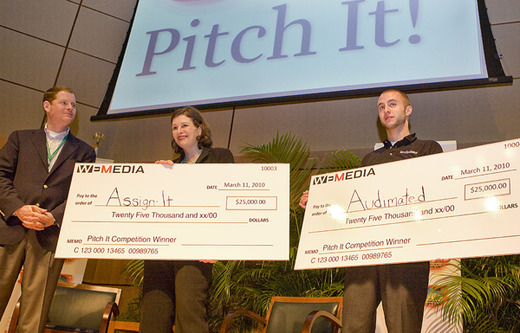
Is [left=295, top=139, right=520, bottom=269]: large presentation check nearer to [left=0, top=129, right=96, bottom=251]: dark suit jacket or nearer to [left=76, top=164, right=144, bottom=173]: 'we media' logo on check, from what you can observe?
[left=76, top=164, right=144, bottom=173]: 'we media' logo on check

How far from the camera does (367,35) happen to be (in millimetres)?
3660

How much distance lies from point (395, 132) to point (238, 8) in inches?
97.3

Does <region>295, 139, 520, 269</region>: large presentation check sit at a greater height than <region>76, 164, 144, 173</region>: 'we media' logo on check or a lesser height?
lesser

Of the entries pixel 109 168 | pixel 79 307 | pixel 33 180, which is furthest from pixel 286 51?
pixel 79 307

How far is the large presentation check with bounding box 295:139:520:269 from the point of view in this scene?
1.81m

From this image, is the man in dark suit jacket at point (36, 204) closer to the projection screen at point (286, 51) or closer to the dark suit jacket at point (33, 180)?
the dark suit jacket at point (33, 180)

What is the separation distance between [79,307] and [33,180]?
103 cm

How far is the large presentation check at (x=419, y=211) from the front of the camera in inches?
71.1

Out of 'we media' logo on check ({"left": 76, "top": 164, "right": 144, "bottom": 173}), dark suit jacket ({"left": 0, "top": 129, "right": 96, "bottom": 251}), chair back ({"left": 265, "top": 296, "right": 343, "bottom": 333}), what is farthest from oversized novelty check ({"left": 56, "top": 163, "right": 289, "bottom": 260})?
chair back ({"left": 265, "top": 296, "right": 343, "bottom": 333})

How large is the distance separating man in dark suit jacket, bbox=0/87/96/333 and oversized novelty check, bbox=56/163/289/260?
186 mm

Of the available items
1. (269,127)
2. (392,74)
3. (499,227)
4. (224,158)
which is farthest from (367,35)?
(499,227)

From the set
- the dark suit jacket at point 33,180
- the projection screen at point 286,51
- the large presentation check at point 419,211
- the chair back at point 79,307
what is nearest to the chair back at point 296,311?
the large presentation check at point 419,211

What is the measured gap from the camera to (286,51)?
390 cm

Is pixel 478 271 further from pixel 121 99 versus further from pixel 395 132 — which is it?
pixel 121 99
